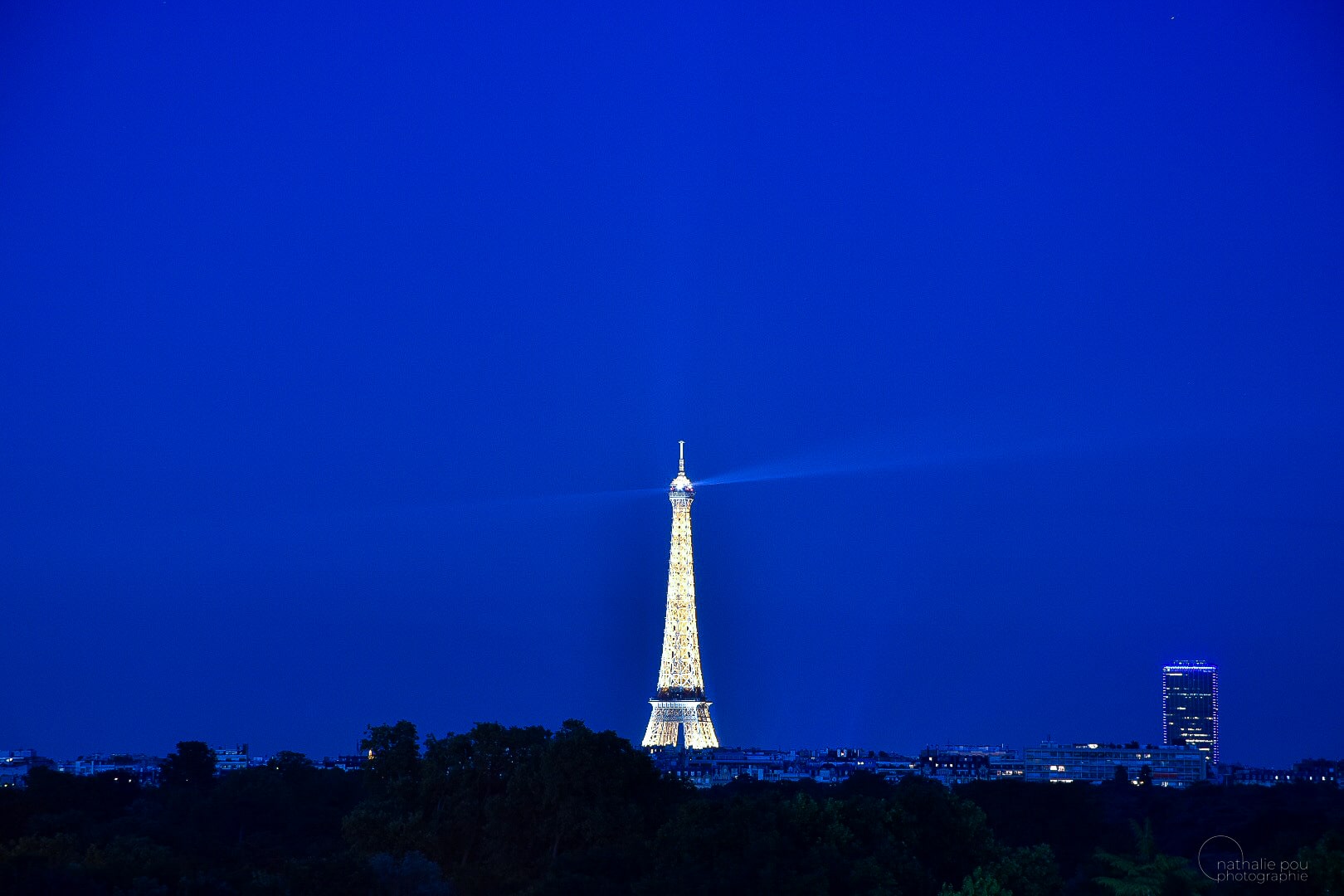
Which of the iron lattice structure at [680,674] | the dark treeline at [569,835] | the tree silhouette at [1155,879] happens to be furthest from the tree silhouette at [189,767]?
the tree silhouette at [1155,879]

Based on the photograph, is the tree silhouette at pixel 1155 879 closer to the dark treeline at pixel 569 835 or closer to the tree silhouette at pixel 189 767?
the dark treeline at pixel 569 835

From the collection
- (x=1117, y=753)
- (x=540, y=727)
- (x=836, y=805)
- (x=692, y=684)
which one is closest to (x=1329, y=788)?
(x=692, y=684)

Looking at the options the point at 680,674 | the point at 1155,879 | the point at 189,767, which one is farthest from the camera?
the point at 680,674

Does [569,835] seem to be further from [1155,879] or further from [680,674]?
[680,674]

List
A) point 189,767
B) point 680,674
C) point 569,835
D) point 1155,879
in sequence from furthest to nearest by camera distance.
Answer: point 680,674 < point 189,767 < point 569,835 < point 1155,879

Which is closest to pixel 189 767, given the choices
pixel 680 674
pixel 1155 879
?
pixel 680 674

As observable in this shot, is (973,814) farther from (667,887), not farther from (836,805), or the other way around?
(667,887)

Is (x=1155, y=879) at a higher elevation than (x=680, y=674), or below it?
below
